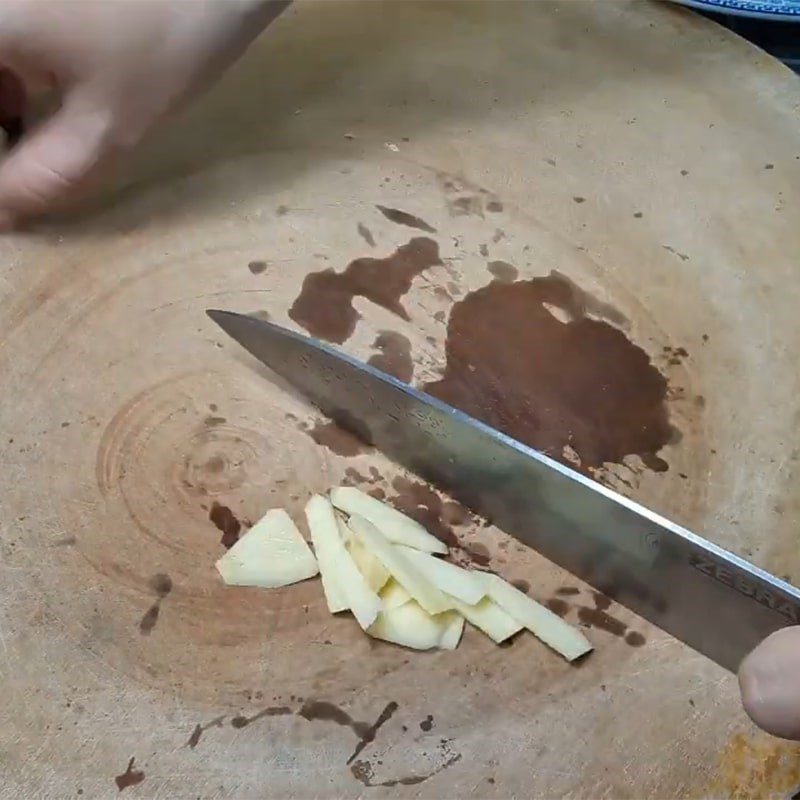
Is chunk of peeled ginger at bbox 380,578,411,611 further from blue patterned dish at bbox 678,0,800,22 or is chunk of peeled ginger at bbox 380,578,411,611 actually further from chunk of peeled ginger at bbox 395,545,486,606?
blue patterned dish at bbox 678,0,800,22

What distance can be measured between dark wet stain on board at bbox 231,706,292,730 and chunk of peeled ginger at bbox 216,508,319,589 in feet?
0.34

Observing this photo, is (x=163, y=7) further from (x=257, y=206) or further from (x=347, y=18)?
(x=347, y=18)

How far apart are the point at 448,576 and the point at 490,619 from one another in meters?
0.05

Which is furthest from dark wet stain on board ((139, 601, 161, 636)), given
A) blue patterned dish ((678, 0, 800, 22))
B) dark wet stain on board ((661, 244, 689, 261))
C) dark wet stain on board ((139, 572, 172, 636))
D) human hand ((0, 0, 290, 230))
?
blue patterned dish ((678, 0, 800, 22))

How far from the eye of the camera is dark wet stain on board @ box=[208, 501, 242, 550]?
0.84 metres

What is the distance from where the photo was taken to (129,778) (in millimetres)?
A: 726

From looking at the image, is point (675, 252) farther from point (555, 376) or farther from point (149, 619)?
point (149, 619)

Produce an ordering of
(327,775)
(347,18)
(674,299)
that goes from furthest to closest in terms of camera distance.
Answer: (347,18)
(674,299)
(327,775)

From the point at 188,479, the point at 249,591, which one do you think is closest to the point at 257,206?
the point at 188,479

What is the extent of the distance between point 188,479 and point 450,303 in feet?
1.07

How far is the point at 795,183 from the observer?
109 cm

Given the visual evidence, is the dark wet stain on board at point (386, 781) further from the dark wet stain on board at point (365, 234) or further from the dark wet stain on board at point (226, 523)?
the dark wet stain on board at point (365, 234)

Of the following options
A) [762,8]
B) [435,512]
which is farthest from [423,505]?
[762,8]

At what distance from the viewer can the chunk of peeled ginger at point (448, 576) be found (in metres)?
0.80
